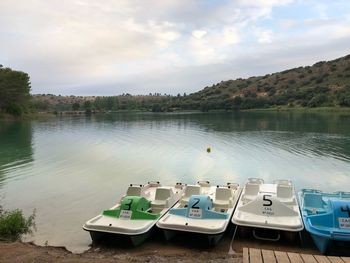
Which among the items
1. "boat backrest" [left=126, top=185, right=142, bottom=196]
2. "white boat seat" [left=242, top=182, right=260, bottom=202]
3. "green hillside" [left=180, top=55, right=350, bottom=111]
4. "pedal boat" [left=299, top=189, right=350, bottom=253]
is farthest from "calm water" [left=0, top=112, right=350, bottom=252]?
"green hillside" [left=180, top=55, right=350, bottom=111]

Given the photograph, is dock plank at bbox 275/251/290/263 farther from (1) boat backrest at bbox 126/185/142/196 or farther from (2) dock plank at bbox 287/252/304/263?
(1) boat backrest at bbox 126/185/142/196

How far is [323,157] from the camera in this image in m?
31.4

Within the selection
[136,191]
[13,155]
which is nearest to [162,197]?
[136,191]

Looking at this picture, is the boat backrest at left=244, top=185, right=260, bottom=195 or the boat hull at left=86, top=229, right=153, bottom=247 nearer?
the boat hull at left=86, top=229, right=153, bottom=247

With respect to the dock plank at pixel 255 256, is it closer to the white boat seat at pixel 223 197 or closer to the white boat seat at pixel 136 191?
the white boat seat at pixel 223 197

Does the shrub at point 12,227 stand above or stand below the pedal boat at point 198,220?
below

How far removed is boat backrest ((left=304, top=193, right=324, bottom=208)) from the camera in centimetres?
1427

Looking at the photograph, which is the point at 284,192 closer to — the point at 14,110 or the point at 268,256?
the point at 268,256

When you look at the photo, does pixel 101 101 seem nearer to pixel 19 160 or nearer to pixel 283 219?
pixel 19 160

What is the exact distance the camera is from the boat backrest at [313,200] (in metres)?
14.3

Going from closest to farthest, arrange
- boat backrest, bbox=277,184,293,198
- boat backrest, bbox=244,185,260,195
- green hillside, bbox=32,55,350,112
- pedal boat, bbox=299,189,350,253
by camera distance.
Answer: pedal boat, bbox=299,189,350,253 → boat backrest, bbox=277,184,293,198 → boat backrest, bbox=244,185,260,195 → green hillside, bbox=32,55,350,112

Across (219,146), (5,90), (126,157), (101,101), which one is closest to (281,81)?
(101,101)

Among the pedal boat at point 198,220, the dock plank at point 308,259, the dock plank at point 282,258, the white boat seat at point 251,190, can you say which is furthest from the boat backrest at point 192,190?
the dock plank at point 308,259

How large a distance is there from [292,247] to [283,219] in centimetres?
91
